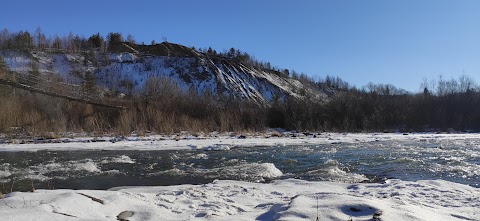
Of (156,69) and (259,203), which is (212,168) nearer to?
(259,203)

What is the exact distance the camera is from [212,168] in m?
11.4

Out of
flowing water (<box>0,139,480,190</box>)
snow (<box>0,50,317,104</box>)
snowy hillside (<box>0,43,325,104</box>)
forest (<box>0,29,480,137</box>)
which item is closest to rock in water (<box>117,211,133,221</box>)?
flowing water (<box>0,139,480,190</box>)

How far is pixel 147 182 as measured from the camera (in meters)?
9.22

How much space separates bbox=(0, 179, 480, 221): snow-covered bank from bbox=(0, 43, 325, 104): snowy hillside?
62.0 meters

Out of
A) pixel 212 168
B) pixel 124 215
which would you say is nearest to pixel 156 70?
pixel 212 168

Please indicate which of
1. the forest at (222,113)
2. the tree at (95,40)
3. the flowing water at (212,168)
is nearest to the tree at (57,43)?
the tree at (95,40)

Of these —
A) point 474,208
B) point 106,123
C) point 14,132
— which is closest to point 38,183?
point 474,208

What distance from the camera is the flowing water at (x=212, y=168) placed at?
9297mm

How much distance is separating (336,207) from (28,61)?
81.5 m

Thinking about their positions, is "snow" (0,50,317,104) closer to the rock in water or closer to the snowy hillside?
the snowy hillside

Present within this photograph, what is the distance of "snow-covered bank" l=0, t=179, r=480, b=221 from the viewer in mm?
4527

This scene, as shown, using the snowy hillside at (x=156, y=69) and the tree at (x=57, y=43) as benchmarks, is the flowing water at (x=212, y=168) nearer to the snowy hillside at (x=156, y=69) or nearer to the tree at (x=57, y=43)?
the snowy hillside at (x=156, y=69)

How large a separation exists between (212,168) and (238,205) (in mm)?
5739

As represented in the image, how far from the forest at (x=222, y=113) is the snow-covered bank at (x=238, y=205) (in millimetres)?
18081
